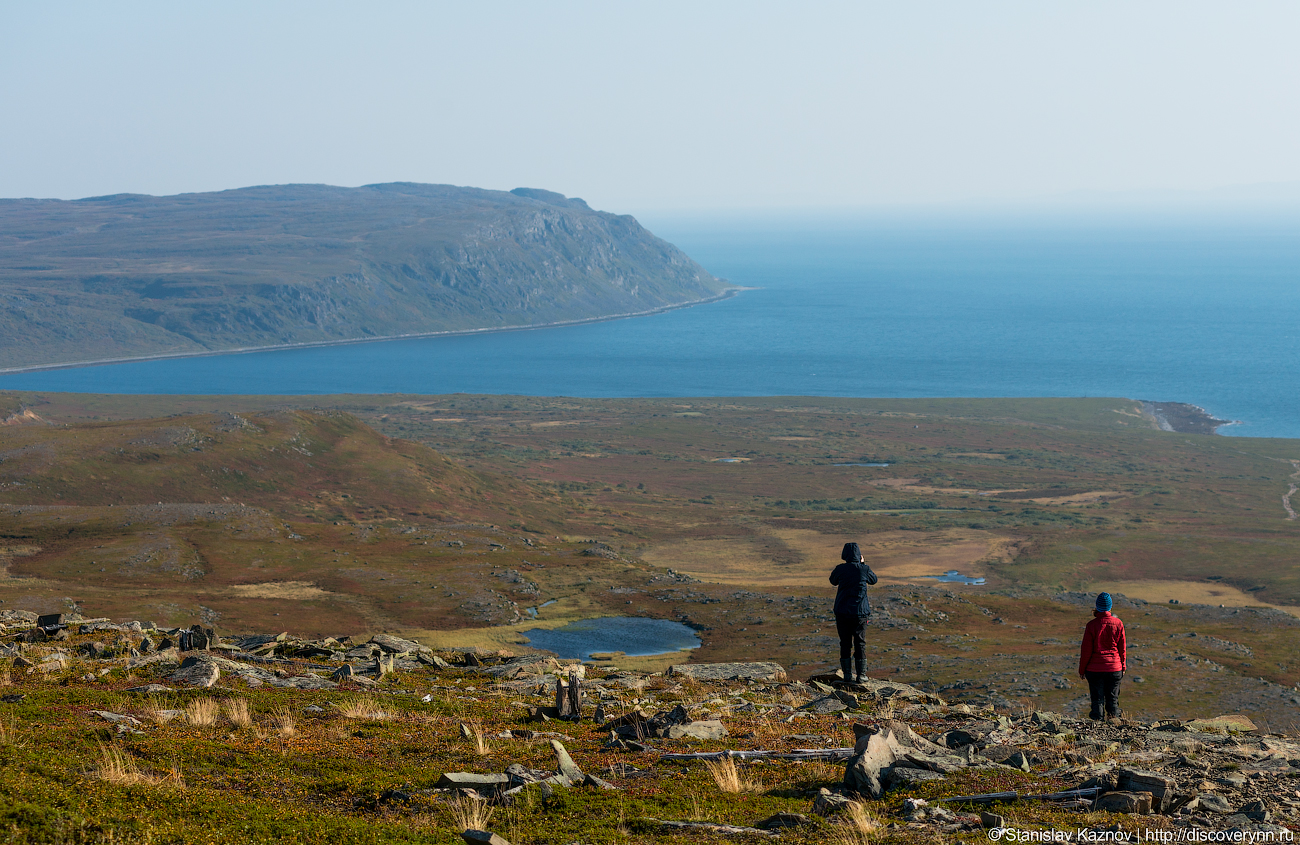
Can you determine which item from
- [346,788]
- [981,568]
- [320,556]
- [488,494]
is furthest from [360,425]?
[346,788]

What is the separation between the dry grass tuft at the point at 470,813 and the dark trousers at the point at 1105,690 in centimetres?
1194

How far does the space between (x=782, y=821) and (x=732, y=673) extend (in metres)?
15.7

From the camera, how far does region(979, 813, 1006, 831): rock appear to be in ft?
37.9

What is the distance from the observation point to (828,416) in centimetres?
17312

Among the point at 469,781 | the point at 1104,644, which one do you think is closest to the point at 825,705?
the point at 1104,644

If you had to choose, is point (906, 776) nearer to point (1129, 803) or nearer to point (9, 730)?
point (1129, 803)

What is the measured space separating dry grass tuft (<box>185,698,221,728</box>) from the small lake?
2920cm

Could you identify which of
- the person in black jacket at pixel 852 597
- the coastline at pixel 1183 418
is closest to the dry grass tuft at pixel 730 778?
the person in black jacket at pixel 852 597

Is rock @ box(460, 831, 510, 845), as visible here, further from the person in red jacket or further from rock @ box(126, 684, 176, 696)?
the person in red jacket

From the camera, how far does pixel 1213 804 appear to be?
1233cm

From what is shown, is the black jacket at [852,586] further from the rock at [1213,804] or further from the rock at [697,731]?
the rock at [1213,804]

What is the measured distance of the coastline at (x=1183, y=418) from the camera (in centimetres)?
16538

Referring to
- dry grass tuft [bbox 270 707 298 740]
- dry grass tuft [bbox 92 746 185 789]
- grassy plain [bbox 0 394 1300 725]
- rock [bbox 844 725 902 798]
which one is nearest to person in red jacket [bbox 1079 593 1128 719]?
rock [bbox 844 725 902 798]

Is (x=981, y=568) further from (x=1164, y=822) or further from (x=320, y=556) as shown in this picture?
(x=1164, y=822)
